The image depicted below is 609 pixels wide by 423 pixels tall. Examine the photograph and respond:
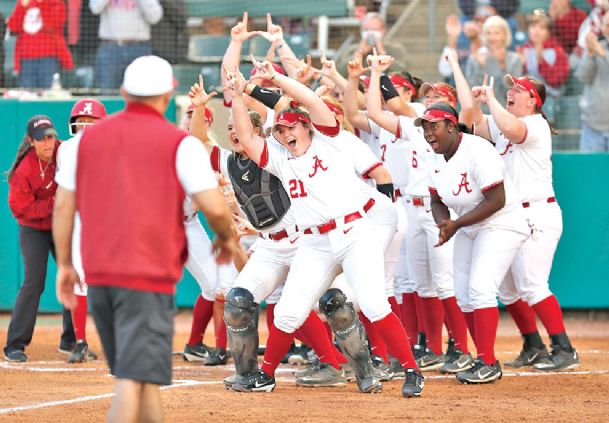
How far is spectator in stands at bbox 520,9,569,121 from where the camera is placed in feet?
41.5

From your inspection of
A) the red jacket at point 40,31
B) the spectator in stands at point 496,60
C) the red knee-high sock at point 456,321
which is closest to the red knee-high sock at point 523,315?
the red knee-high sock at point 456,321

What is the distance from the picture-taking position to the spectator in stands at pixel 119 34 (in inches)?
500

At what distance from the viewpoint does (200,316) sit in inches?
374

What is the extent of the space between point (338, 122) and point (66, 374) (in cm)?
281

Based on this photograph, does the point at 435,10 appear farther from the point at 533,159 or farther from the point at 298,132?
the point at 298,132

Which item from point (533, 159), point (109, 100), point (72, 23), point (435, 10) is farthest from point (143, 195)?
point (435, 10)

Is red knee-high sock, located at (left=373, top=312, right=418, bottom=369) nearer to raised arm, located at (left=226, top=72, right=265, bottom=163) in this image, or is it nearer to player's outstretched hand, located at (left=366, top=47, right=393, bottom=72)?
raised arm, located at (left=226, top=72, right=265, bottom=163)

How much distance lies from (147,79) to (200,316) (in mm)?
4593

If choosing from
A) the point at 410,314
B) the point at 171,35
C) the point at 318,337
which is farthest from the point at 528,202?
the point at 171,35

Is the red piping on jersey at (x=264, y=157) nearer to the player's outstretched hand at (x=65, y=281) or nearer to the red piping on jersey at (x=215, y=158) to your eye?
the red piping on jersey at (x=215, y=158)

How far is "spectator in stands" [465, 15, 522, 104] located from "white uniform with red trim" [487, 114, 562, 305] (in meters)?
3.31

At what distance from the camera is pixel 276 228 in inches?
312

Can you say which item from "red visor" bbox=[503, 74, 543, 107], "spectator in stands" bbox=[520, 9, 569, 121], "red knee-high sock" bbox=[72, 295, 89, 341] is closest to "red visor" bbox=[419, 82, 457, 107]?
"red visor" bbox=[503, 74, 543, 107]

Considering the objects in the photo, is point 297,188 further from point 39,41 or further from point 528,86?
point 39,41
